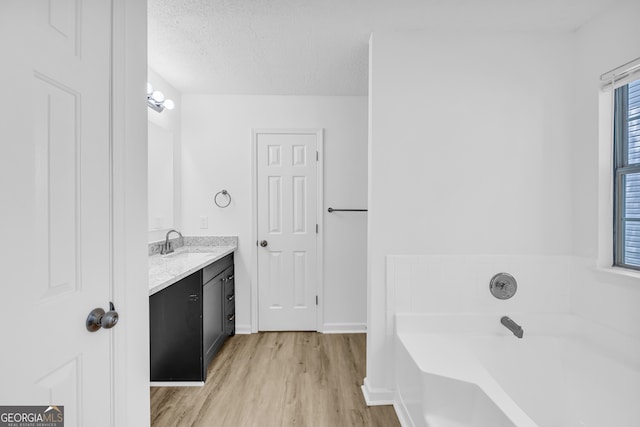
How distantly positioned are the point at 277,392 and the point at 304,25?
2.46m

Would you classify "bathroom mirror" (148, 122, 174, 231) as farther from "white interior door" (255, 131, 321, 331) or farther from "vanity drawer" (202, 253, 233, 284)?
"white interior door" (255, 131, 321, 331)

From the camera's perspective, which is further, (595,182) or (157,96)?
(157,96)

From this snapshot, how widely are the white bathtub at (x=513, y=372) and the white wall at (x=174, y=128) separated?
2335 mm

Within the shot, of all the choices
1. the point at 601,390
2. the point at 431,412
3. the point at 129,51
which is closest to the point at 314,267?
the point at 431,412

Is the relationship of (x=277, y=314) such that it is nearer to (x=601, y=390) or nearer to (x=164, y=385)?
(x=164, y=385)

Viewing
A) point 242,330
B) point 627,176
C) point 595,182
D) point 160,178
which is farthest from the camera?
point 242,330

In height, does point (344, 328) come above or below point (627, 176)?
below

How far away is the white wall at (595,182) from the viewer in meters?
1.71

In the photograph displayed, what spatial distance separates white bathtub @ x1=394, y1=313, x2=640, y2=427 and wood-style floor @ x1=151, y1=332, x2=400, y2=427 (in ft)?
1.31

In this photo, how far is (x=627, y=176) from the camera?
1803 mm

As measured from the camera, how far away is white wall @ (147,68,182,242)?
2.78 meters
